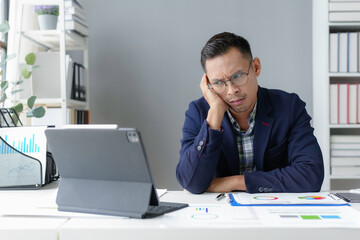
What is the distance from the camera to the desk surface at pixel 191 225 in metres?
0.87

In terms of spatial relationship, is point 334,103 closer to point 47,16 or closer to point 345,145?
point 345,145

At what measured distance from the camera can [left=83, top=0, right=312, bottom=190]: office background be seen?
3086 millimetres

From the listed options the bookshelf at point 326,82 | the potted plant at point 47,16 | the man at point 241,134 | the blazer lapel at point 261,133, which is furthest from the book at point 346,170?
the potted plant at point 47,16

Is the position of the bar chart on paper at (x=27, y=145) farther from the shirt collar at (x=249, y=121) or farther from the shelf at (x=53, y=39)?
the shelf at (x=53, y=39)

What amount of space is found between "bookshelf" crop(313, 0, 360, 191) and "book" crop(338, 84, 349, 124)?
41mm

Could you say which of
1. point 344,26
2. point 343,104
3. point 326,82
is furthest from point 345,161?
point 344,26

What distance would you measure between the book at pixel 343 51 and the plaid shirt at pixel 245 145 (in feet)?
4.14

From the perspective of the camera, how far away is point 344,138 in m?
2.70

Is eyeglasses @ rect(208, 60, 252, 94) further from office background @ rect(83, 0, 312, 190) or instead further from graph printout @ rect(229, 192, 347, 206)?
office background @ rect(83, 0, 312, 190)

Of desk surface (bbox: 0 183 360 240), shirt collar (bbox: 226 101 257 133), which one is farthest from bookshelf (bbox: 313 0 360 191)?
desk surface (bbox: 0 183 360 240)

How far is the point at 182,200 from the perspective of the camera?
1.26 metres

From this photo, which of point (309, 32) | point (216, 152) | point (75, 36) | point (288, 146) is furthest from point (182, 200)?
point (309, 32)

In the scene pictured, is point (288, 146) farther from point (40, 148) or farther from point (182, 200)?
point (40, 148)

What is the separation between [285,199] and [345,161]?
1665mm
